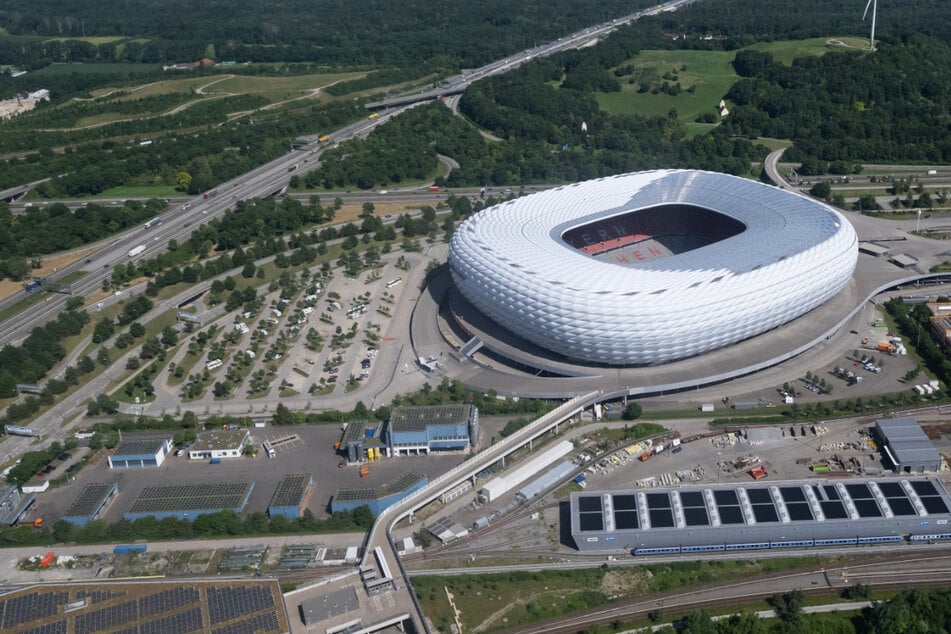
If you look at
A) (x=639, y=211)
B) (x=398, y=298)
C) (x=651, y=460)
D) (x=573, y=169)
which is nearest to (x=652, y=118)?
(x=573, y=169)

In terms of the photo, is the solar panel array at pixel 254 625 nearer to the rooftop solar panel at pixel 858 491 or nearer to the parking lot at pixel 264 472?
the parking lot at pixel 264 472

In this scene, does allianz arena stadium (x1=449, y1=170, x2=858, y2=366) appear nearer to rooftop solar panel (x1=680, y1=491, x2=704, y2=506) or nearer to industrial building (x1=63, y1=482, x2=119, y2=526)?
rooftop solar panel (x1=680, y1=491, x2=704, y2=506)

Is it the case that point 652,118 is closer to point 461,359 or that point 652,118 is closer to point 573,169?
point 573,169

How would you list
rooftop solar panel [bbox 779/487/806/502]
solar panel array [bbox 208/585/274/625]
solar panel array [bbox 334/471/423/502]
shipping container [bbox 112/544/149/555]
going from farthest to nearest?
solar panel array [bbox 334/471/423/502] → shipping container [bbox 112/544/149/555] → rooftop solar panel [bbox 779/487/806/502] → solar panel array [bbox 208/585/274/625]

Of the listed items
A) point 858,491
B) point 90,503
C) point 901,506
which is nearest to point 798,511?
point 858,491

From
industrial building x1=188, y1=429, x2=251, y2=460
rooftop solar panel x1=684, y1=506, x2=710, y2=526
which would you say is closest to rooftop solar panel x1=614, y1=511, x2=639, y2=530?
rooftop solar panel x1=684, y1=506, x2=710, y2=526

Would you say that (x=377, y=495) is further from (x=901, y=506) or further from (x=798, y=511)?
(x=901, y=506)
